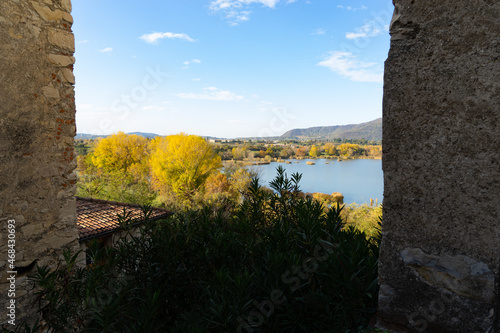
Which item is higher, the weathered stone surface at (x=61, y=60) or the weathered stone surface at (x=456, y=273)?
the weathered stone surface at (x=61, y=60)

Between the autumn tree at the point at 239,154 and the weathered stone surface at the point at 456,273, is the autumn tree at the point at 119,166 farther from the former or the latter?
the weathered stone surface at the point at 456,273

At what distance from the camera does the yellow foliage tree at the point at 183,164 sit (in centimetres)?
2178

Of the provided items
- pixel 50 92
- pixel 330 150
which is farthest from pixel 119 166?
pixel 50 92

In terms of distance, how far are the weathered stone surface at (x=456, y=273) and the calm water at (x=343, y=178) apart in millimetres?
16843

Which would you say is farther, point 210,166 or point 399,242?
point 210,166

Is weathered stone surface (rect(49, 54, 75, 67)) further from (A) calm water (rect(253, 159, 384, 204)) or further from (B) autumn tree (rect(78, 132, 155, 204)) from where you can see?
(B) autumn tree (rect(78, 132, 155, 204))

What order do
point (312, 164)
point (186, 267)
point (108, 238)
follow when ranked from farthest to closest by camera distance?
point (312, 164) < point (108, 238) < point (186, 267)

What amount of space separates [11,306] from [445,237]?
386 centimetres

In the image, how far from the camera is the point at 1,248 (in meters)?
2.85

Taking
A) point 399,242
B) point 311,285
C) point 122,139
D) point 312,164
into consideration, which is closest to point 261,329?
point 311,285

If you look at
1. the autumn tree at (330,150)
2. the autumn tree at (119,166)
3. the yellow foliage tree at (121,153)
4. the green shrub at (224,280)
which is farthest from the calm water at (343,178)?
the green shrub at (224,280)

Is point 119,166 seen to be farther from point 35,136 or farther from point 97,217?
point 35,136

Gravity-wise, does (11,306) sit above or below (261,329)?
below

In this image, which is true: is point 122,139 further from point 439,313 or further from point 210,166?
point 439,313
